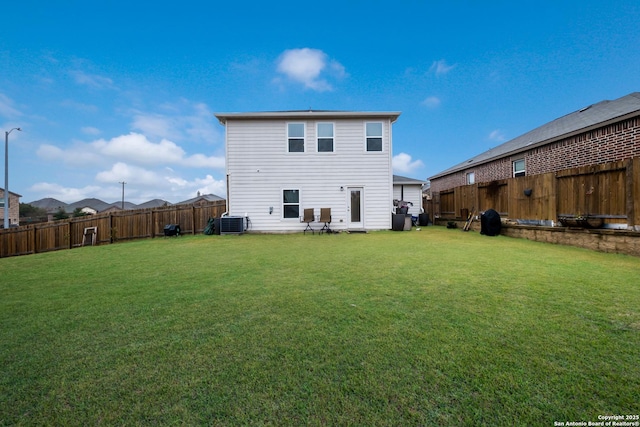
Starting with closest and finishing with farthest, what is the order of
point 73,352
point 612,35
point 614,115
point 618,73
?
point 73,352 < point 614,115 < point 612,35 < point 618,73

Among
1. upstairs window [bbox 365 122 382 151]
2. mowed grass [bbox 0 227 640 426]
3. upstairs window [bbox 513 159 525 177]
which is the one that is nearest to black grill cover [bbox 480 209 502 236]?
upstairs window [bbox 365 122 382 151]

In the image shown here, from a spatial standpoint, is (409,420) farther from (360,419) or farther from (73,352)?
(73,352)

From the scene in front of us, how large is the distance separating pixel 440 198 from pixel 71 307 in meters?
15.9

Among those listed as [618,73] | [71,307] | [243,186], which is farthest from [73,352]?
[618,73]

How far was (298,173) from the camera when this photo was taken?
11.2 meters

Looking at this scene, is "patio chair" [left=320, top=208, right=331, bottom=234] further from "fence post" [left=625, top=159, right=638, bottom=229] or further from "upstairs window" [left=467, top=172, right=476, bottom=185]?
"upstairs window" [left=467, top=172, right=476, bottom=185]

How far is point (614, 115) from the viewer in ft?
28.2

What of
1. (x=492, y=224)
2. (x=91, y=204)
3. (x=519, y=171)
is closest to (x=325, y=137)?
(x=492, y=224)

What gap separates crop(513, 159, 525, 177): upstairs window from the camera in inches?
500

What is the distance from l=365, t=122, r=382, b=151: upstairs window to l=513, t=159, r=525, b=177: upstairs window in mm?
7486

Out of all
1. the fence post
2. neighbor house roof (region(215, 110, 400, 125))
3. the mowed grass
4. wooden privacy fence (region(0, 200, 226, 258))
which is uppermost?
neighbor house roof (region(215, 110, 400, 125))

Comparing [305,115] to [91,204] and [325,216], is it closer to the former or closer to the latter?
[325,216]

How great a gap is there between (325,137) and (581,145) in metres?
9.77

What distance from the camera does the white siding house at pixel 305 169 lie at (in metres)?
11.2
